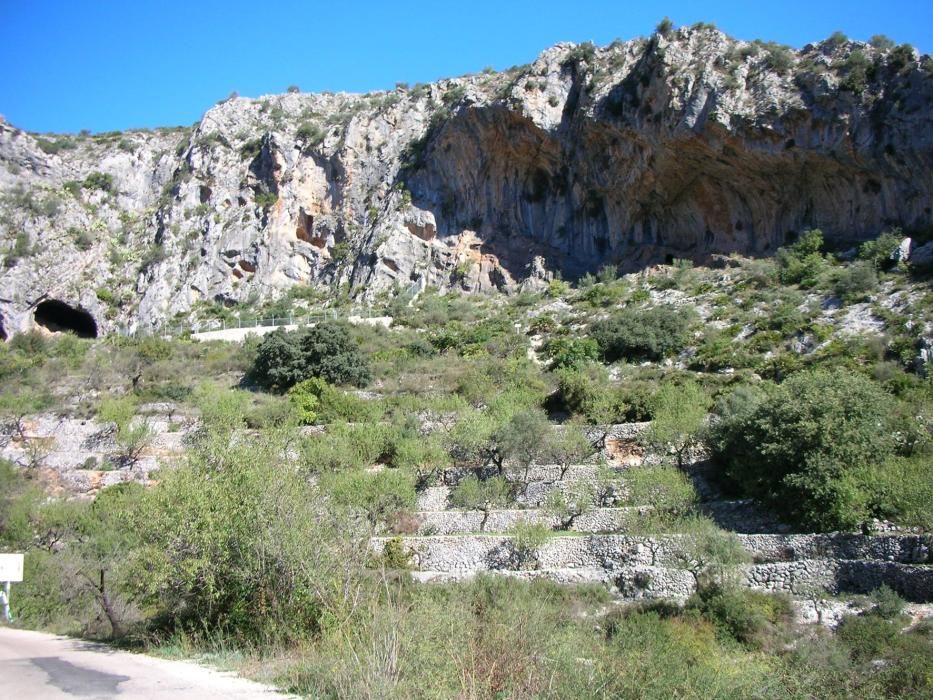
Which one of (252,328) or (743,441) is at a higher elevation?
(252,328)

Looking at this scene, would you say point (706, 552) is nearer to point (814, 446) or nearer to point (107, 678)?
point (814, 446)

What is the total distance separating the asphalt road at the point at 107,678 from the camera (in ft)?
30.9

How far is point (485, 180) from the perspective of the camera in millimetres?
60812

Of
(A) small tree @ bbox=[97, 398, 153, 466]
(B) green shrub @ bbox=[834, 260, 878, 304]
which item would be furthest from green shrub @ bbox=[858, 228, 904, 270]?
(A) small tree @ bbox=[97, 398, 153, 466]

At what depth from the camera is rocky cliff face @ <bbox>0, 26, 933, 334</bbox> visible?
44688 millimetres

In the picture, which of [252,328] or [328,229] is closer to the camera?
[252,328]

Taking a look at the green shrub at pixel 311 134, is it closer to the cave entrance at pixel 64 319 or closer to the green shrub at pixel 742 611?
the cave entrance at pixel 64 319

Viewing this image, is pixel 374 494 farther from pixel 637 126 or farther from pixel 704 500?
pixel 637 126

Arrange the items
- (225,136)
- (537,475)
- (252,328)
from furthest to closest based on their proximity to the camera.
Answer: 1. (225,136)
2. (252,328)
3. (537,475)

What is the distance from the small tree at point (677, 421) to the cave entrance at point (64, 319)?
5172 cm

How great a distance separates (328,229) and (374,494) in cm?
4444

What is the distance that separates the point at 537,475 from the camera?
30.1 meters

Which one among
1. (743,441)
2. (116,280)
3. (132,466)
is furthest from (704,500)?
(116,280)

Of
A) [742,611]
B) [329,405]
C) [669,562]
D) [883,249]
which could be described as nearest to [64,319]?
[329,405]
